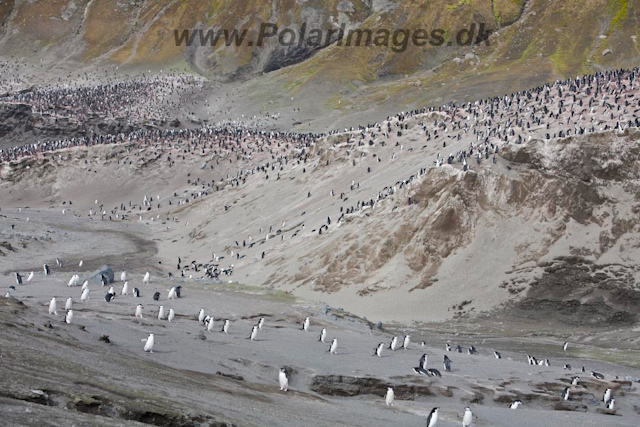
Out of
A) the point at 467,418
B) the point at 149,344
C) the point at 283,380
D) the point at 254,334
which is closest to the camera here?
the point at 467,418

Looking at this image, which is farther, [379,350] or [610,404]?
[379,350]

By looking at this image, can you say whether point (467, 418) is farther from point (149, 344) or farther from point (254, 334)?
point (254, 334)

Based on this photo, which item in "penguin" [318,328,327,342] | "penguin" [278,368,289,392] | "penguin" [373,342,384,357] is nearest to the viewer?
"penguin" [278,368,289,392]

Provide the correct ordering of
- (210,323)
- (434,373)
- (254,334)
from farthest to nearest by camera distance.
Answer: (210,323), (254,334), (434,373)

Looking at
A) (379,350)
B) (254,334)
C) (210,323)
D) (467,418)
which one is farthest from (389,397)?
(210,323)

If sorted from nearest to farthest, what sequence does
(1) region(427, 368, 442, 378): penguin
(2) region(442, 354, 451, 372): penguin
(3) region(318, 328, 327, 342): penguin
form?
(1) region(427, 368, 442, 378): penguin
(2) region(442, 354, 451, 372): penguin
(3) region(318, 328, 327, 342): penguin

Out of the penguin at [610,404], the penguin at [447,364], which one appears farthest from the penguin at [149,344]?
the penguin at [610,404]

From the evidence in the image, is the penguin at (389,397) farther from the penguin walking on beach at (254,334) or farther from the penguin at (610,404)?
Answer: the penguin at (610,404)

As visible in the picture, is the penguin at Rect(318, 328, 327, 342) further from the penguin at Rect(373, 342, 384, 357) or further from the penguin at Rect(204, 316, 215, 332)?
the penguin at Rect(204, 316, 215, 332)

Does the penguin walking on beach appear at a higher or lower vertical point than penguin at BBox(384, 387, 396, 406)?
lower

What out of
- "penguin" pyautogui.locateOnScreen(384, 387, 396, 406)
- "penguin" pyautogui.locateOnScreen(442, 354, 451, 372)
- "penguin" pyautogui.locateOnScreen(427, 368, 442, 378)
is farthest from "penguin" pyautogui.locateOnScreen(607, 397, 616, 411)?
"penguin" pyautogui.locateOnScreen(384, 387, 396, 406)

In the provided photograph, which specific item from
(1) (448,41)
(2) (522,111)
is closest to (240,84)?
(1) (448,41)

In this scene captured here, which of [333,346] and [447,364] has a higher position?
[447,364]
